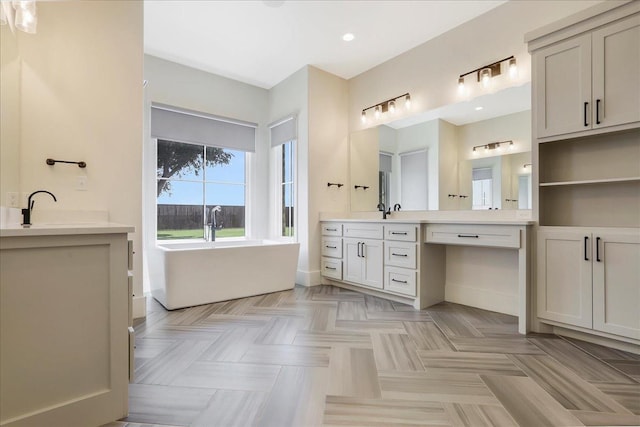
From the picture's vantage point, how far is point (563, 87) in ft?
7.20

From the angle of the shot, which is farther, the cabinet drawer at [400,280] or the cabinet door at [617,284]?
the cabinet drawer at [400,280]

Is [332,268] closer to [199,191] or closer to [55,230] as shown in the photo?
[199,191]

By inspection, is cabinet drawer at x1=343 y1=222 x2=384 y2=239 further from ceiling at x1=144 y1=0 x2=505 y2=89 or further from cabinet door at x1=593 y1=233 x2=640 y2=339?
ceiling at x1=144 y1=0 x2=505 y2=89

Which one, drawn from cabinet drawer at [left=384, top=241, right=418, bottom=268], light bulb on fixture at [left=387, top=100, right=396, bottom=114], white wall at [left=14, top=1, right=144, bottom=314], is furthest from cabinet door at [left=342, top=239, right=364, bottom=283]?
white wall at [left=14, top=1, right=144, bottom=314]

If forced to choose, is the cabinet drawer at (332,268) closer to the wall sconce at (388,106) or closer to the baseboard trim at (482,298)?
the baseboard trim at (482,298)

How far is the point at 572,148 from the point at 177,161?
4044mm

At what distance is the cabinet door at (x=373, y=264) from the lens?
10.5ft

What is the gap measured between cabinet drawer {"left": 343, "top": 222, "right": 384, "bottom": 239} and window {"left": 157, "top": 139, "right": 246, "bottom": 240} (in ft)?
5.46

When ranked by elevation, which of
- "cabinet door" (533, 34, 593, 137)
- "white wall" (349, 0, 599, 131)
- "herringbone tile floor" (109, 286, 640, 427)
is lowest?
"herringbone tile floor" (109, 286, 640, 427)

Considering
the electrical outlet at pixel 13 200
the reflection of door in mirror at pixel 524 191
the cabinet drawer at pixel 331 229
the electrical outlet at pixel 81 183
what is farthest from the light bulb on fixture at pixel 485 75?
the electrical outlet at pixel 13 200

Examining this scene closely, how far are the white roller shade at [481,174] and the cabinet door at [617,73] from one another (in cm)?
88

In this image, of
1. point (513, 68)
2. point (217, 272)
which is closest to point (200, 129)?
point (217, 272)

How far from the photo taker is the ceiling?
2.78 meters

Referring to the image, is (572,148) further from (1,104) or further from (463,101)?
(1,104)
